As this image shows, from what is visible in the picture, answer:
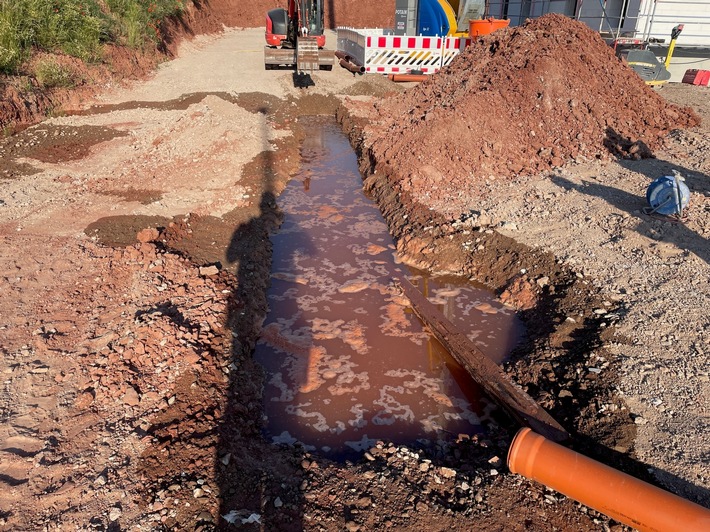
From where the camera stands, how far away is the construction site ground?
3.29m

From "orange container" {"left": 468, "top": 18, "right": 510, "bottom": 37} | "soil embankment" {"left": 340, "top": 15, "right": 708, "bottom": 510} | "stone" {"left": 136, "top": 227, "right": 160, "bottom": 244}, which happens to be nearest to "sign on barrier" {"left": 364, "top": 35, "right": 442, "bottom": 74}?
"orange container" {"left": 468, "top": 18, "right": 510, "bottom": 37}

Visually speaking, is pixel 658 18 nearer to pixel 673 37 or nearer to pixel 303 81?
pixel 673 37

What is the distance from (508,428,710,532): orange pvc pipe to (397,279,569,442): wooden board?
689mm

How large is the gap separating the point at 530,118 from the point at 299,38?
23.1ft

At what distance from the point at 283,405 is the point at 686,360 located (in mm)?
3558

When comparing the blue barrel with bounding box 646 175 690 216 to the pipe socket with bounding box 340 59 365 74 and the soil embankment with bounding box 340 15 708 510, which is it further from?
the pipe socket with bounding box 340 59 365 74

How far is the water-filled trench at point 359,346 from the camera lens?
14.4ft

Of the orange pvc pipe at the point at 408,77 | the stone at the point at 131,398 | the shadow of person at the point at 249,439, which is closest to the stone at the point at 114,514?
the shadow of person at the point at 249,439

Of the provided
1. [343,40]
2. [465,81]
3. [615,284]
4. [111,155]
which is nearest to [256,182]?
[111,155]

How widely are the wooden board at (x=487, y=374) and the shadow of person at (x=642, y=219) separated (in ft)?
9.26

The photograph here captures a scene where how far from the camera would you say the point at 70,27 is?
524 inches

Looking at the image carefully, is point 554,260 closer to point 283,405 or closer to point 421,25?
point 283,405

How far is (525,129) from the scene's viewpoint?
343 inches

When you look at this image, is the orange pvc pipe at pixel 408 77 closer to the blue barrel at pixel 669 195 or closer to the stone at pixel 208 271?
the blue barrel at pixel 669 195
